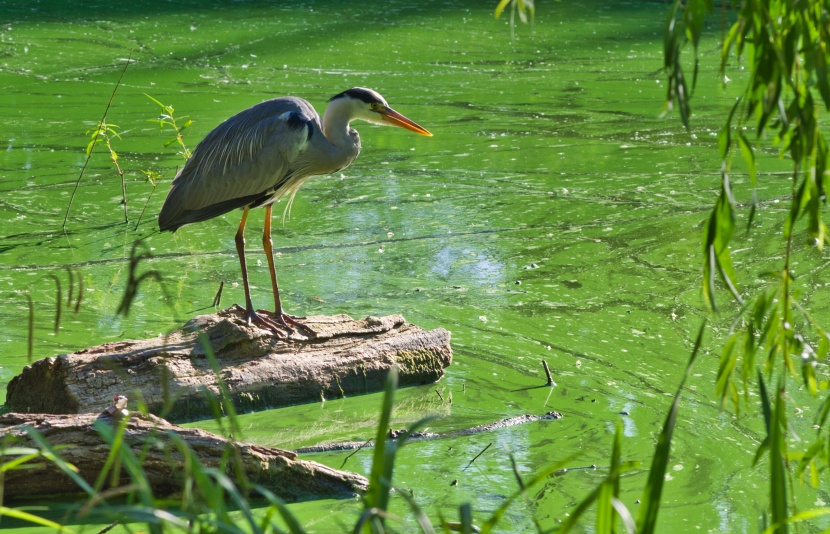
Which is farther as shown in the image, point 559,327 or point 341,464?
point 559,327

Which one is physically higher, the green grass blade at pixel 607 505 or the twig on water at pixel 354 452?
the green grass blade at pixel 607 505

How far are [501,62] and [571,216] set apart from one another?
3877mm

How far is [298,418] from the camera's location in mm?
3227

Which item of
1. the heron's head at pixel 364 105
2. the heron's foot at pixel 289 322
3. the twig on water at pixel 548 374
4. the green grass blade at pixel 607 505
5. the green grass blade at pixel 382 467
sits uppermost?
the heron's head at pixel 364 105

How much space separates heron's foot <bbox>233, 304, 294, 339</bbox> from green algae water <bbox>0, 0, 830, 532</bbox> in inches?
13.4

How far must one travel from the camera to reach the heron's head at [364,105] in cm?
399

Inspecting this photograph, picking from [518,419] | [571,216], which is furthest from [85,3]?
[518,419]

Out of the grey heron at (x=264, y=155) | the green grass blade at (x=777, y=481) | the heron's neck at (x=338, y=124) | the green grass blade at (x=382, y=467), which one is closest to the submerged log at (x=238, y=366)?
the grey heron at (x=264, y=155)

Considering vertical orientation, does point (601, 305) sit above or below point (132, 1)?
below

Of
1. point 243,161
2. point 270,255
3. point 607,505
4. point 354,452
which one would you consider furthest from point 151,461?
point 243,161

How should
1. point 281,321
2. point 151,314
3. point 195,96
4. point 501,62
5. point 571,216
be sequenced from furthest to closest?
1. point 501,62
2. point 195,96
3. point 571,216
4. point 151,314
5. point 281,321

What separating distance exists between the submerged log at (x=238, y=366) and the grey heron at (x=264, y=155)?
2.17 feet

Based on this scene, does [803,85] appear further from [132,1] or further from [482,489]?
[132,1]

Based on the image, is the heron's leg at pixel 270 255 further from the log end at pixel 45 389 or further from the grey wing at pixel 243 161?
the log end at pixel 45 389
